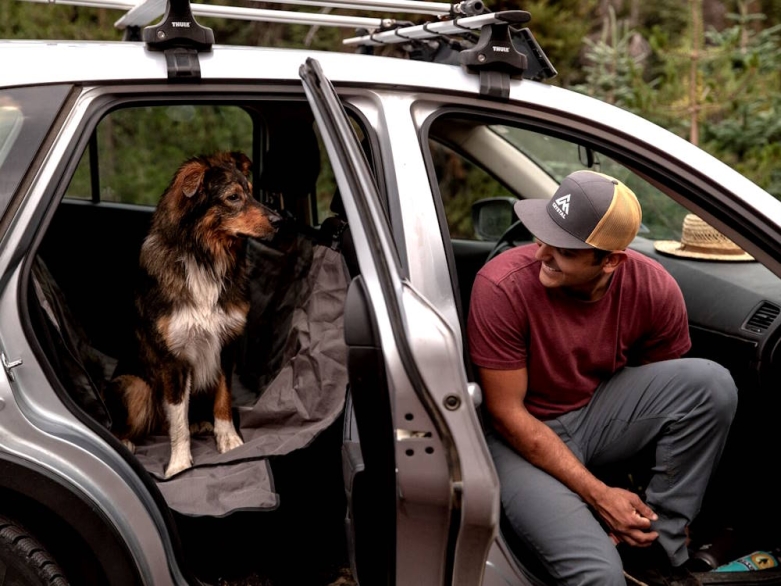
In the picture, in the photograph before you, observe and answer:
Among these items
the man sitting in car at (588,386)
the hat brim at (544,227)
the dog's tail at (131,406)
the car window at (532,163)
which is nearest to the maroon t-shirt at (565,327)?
the man sitting in car at (588,386)

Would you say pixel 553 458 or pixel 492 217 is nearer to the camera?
pixel 553 458

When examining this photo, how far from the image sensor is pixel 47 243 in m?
4.14

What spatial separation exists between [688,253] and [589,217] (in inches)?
41.2

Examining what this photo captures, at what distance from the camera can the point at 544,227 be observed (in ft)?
8.55

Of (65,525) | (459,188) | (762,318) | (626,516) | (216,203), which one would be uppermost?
(216,203)

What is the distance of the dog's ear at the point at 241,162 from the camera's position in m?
3.59

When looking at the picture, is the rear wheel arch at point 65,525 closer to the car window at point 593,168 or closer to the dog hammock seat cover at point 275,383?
the dog hammock seat cover at point 275,383

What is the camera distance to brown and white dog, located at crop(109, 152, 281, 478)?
3.35 meters

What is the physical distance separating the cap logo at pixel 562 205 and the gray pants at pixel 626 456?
23.0 inches

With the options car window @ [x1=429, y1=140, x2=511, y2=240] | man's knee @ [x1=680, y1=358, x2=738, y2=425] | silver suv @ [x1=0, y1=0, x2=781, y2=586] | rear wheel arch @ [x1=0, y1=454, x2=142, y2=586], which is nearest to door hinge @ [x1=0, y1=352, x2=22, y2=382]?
silver suv @ [x1=0, y1=0, x2=781, y2=586]

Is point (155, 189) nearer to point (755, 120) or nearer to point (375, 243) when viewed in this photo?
point (755, 120)

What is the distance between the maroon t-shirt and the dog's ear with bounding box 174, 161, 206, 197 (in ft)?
4.03

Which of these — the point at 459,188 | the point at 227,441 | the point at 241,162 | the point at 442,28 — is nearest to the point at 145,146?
the point at 459,188

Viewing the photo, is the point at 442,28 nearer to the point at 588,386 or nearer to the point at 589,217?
the point at 589,217
